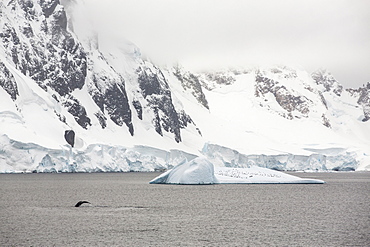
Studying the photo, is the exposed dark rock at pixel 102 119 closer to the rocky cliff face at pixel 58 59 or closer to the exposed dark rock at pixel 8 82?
the rocky cliff face at pixel 58 59

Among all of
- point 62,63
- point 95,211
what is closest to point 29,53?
point 62,63

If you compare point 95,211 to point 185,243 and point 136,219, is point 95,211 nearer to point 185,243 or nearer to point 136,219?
point 136,219

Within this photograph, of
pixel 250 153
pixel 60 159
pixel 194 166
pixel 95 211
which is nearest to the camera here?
pixel 95 211

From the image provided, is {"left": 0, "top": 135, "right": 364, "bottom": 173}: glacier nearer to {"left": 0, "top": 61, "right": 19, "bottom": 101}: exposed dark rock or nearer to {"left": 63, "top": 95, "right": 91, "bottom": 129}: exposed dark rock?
{"left": 63, "top": 95, "right": 91, "bottom": 129}: exposed dark rock

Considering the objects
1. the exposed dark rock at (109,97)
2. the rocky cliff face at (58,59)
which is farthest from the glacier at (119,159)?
the exposed dark rock at (109,97)

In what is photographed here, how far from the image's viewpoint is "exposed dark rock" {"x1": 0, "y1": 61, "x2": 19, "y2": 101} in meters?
146

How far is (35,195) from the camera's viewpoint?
72250 mm

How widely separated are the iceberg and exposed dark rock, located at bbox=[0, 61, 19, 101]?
63797 mm

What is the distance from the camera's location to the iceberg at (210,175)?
8418cm

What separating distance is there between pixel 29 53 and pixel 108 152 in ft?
145

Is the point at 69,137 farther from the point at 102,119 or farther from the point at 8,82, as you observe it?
the point at 102,119

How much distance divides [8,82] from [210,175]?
249 feet

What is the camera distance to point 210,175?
286 feet

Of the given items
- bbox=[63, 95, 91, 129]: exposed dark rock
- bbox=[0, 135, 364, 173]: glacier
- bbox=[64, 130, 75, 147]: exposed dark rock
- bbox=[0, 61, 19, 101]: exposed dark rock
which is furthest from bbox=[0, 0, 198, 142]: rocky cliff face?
bbox=[0, 135, 364, 173]: glacier
